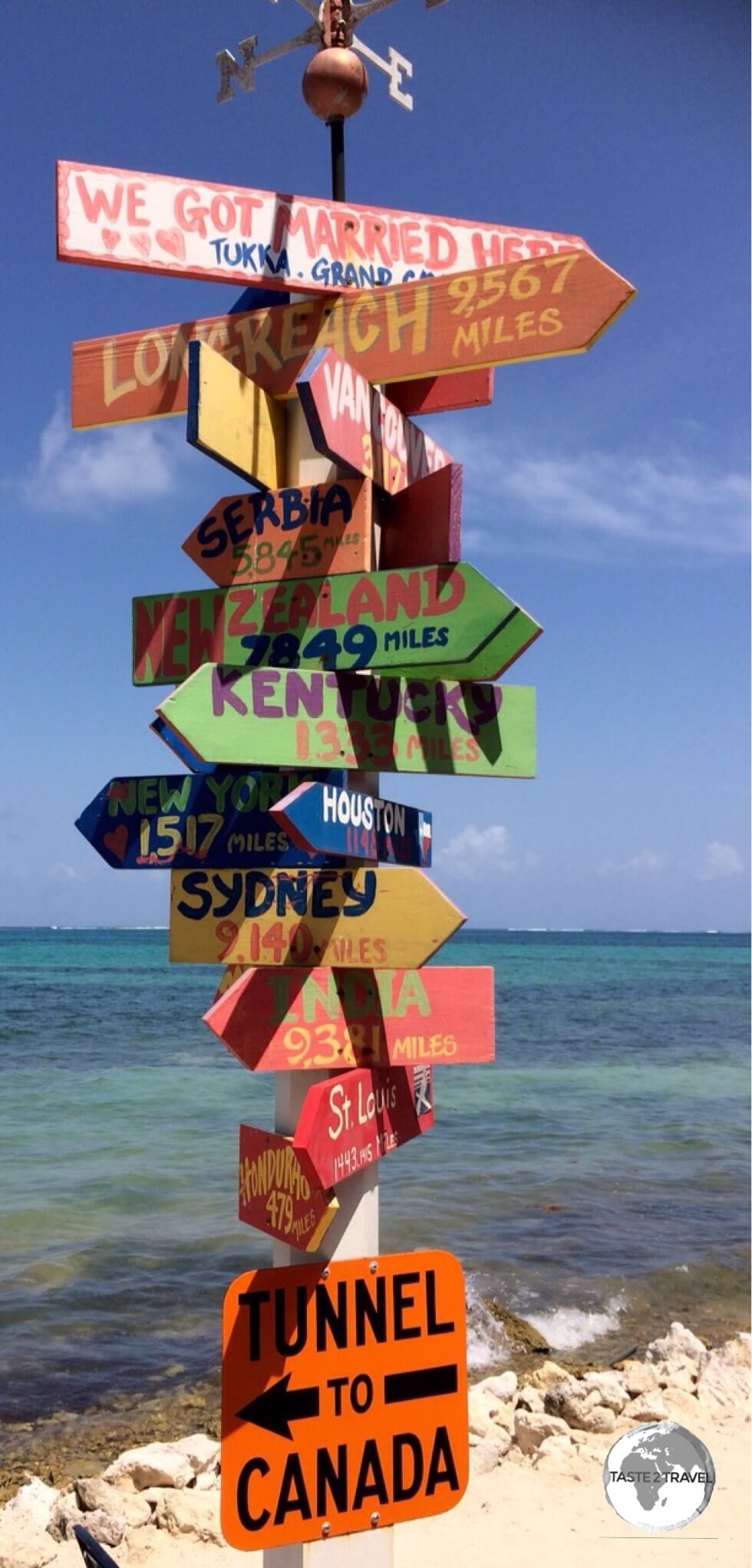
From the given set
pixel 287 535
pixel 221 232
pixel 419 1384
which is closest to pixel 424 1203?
pixel 419 1384

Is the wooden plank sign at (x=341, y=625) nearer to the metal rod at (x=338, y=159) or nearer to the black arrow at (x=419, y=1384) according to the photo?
the metal rod at (x=338, y=159)

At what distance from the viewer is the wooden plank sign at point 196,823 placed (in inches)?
134

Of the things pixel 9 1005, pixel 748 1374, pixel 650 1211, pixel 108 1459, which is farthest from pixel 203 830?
pixel 9 1005

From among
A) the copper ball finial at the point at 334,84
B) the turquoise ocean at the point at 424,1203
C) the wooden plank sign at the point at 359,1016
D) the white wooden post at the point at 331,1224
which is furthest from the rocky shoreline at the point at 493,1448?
the copper ball finial at the point at 334,84

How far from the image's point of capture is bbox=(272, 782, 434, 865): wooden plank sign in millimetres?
3008

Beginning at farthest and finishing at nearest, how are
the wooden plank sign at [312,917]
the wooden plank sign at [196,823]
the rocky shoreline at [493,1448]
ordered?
the rocky shoreline at [493,1448] → the wooden plank sign at [196,823] → the wooden plank sign at [312,917]

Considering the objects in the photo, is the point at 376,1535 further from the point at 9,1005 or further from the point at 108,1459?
the point at 9,1005

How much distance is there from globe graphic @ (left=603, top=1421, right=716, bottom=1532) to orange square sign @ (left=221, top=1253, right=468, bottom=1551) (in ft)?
11.1

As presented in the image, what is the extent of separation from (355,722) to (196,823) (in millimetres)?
538

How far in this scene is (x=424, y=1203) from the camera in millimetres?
12336

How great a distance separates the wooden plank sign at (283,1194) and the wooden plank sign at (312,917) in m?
0.50

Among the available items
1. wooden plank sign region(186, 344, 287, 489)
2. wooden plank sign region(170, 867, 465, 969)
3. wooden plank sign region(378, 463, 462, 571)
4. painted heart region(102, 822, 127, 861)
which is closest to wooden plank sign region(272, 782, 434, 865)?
wooden plank sign region(170, 867, 465, 969)

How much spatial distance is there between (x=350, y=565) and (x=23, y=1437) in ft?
20.8

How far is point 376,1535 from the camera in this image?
3.23m
